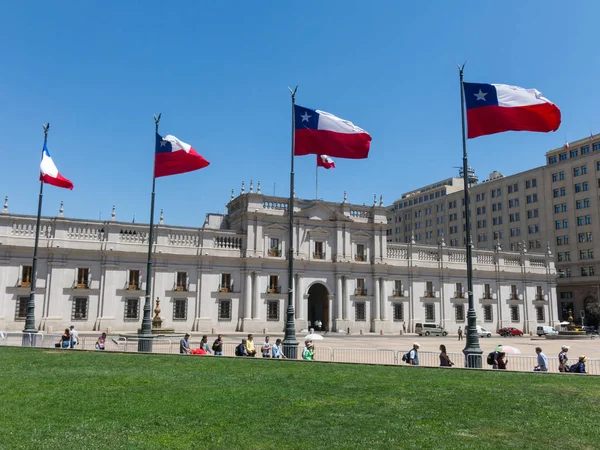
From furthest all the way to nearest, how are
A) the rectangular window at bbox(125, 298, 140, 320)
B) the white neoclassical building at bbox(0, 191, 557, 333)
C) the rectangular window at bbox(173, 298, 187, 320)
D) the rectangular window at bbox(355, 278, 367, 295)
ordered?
the rectangular window at bbox(355, 278, 367, 295), the rectangular window at bbox(173, 298, 187, 320), the rectangular window at bbox(125, 298, 140, 320), the white neoclassical building at bbox(0, 191, 557, 333)

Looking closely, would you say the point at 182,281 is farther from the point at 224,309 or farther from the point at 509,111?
the point at 509,111

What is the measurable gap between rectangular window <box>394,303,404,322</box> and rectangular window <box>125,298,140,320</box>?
2946 cm

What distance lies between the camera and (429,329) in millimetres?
60531

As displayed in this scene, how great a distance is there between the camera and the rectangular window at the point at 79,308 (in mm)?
49688

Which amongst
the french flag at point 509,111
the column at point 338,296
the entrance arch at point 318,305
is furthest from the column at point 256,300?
the french flag at point 509,111

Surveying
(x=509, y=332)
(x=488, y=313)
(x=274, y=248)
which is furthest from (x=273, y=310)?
(x=509, y=332)

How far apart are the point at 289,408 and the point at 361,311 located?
165 feet

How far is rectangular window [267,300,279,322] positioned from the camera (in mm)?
57500

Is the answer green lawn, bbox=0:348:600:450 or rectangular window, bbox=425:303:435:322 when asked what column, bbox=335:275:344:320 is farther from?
green lawn, bbox=0:348:600:450

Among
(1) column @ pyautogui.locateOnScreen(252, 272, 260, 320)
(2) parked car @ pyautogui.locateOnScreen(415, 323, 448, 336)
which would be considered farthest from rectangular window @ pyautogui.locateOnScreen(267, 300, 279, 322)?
(2) parked car @ pyautogui.locateOnScreen(415, 323, 448, 336)

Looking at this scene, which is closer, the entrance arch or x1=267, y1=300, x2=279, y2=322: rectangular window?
x1=267, y1=300, x2=279, y2=322: rectangular window

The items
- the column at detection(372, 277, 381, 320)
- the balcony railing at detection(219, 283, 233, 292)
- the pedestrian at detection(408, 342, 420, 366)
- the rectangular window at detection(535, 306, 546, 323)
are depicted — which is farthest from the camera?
the rectangular window at detection(535, 306, 546, 323)

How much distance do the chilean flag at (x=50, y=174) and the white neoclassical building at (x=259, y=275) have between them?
1885 centimetres

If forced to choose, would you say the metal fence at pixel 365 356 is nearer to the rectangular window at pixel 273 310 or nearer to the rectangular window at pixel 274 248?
the rectangular window at pixel 273 310
